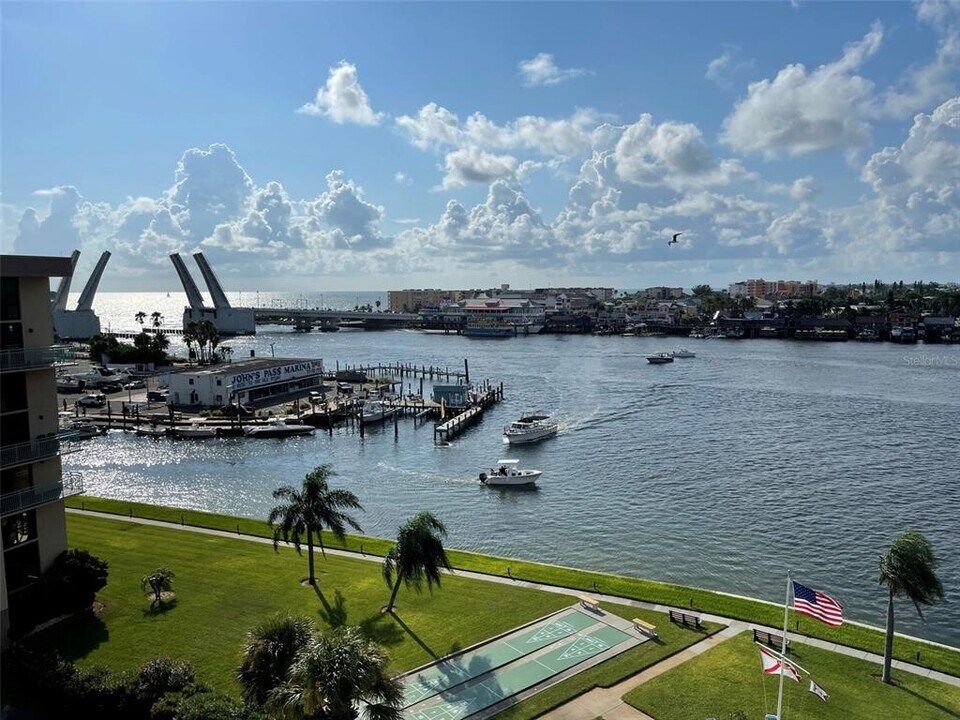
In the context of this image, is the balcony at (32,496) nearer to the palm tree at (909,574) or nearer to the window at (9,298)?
the window at (9,298)

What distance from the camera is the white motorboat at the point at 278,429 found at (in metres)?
70.6

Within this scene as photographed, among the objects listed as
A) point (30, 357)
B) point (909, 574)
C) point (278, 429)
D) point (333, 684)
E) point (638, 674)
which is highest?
point (30, 357)

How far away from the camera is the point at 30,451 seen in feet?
75.6

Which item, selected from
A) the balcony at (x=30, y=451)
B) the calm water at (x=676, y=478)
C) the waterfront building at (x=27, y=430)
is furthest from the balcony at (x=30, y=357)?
the calm water at (x=676, y=478)

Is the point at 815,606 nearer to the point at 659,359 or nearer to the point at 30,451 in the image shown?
the point at 30,451

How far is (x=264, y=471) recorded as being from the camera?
57.1 meters

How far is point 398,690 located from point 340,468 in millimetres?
43677

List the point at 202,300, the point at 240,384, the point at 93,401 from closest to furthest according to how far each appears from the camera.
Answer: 1. the point at 93,401
2. the point at 240,384
3. the point at 202,300

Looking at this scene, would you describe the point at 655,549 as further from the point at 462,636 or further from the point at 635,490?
the point at 462,636

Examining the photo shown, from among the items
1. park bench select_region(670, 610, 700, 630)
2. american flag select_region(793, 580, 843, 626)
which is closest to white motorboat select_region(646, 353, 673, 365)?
park bench select_region(670, 610, 700, 630)

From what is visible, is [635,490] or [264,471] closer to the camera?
[635,490]

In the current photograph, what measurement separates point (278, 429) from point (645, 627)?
2149 inches

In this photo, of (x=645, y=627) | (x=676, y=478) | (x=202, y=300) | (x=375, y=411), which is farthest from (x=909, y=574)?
(x=202, y=300)

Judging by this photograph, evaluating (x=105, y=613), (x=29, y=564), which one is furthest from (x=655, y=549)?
(x=29, y=564)
